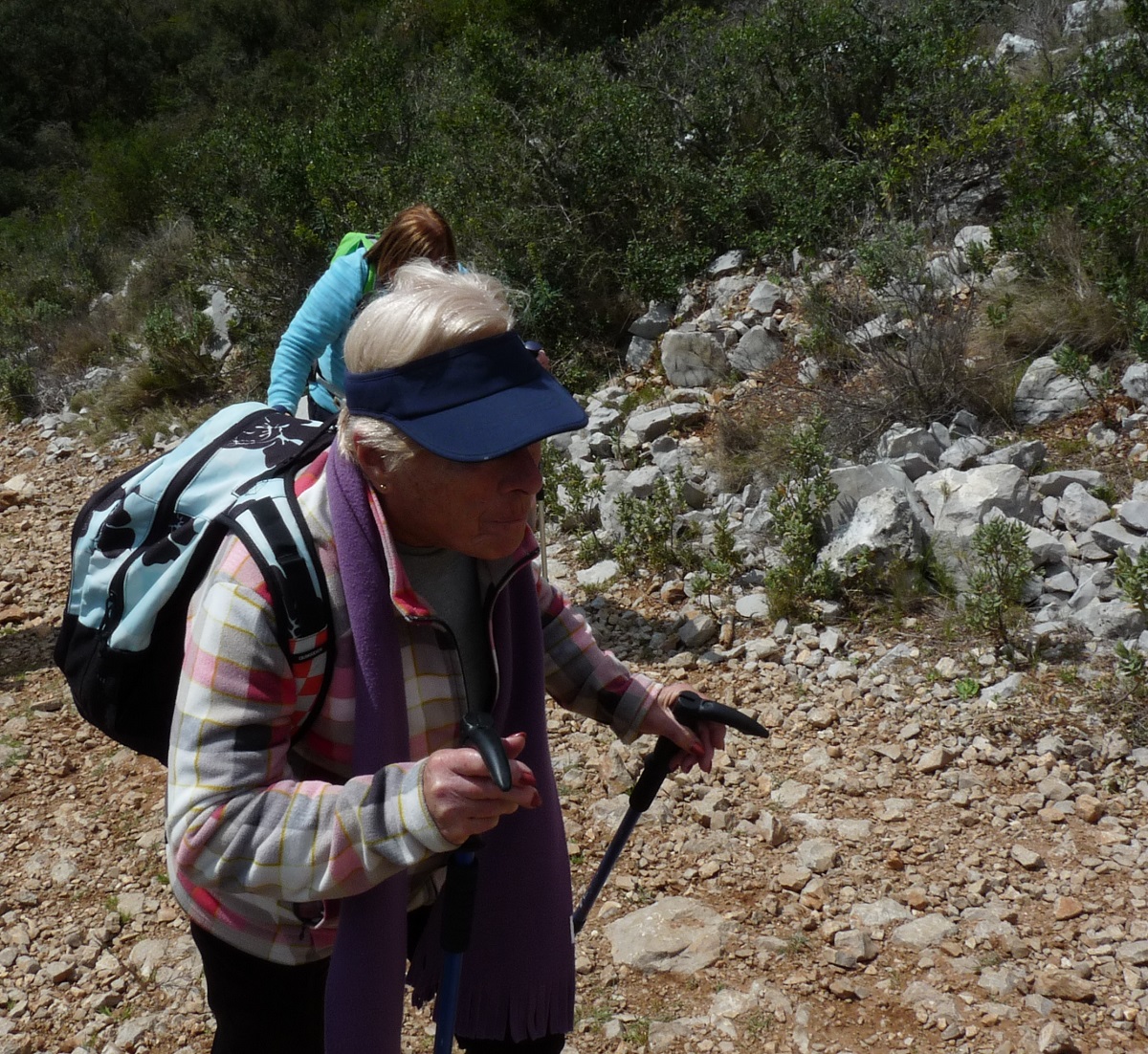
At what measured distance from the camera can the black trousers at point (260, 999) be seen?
1547 mm

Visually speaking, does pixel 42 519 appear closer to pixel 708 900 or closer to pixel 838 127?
pixel 708 900

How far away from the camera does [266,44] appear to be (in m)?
23.6

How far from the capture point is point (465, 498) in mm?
1368

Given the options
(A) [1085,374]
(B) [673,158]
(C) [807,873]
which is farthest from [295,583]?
(B) [673,158]

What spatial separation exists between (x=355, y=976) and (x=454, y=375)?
2.65 feet

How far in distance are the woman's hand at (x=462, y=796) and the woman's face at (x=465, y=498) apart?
0.98ft

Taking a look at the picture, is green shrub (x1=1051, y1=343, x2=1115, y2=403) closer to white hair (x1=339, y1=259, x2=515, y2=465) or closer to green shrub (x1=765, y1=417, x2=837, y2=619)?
green shrub (x1=765, y1=417, x2=837, y2=619)

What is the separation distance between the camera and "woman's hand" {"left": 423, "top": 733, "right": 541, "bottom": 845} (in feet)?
4.01

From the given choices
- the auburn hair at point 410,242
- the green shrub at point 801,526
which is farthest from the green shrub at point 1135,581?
the auburn hair at point 410,242

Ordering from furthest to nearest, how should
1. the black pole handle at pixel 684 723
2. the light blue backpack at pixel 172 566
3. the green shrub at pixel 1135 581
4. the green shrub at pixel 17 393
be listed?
the green shrub at pixel 17 393, the green shrub at pixel 1135 581, the black pole handle at pixel 684 723, the light blue backpack at pixel 172 566

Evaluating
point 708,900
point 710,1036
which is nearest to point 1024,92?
point 708,900

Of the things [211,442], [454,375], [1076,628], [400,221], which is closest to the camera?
[454,375]

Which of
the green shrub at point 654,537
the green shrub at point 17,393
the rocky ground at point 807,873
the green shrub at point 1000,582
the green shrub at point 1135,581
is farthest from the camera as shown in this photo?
the green shrub at point 17,393

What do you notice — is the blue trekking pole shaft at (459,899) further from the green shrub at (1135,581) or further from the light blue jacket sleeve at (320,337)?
the green shrub at (1135,581)
